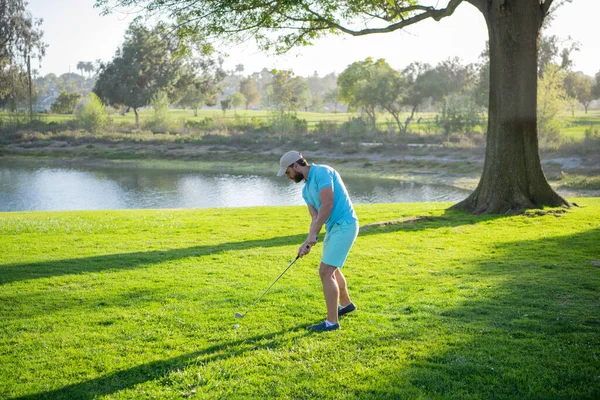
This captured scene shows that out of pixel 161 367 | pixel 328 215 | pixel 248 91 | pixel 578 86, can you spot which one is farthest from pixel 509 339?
pixel 248 91

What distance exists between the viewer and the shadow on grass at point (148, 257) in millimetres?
10625

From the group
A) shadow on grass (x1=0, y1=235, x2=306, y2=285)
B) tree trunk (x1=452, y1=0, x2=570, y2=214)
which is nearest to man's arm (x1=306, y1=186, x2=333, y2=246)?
shadow on grass (x1=0, y1=235, x2=306, y2=285)

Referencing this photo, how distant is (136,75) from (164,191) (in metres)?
55.2

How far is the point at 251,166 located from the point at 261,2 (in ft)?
111

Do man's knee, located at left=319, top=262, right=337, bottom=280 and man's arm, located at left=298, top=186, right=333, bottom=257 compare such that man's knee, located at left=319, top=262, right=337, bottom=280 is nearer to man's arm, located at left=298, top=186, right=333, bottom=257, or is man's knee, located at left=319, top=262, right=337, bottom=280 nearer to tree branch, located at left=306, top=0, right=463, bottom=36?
man's arm, located at left=298, top=186, right=333, bottom=257

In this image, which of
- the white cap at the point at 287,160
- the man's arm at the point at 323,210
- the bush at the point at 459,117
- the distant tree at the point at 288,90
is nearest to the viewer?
the man's arm at the point at 323,210

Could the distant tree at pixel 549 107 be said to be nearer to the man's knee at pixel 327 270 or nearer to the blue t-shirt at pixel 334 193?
the blue t-shirt at pixel 334 193

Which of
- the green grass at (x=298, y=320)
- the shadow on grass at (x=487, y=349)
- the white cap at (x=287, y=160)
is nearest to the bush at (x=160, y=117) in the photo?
the green grass at (x=298, y=320)

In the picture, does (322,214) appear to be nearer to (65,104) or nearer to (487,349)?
(487,349)

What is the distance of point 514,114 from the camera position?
55.7 feet

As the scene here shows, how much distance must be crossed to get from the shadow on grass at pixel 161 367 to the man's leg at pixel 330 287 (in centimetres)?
42

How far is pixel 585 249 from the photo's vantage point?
12.0m

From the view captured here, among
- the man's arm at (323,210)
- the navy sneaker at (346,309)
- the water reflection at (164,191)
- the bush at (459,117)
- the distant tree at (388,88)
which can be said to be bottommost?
the water reflection at (164,191)

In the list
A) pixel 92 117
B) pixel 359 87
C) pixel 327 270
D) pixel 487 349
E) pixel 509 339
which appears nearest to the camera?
pixel 487 349
